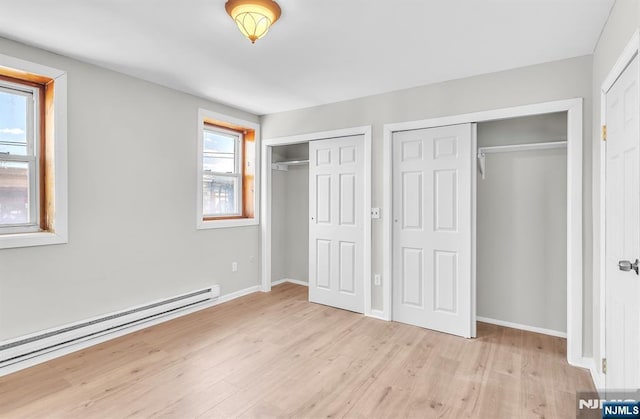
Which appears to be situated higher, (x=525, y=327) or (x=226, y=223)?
(x=226, y=223)

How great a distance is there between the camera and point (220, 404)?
6.81 feet

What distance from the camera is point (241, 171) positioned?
4.56m

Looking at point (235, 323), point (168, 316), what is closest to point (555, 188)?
point (235, 323)

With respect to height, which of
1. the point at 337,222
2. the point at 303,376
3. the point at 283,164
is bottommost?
the point at 303,376

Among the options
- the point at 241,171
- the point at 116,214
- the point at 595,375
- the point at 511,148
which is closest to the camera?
the point at 595,375

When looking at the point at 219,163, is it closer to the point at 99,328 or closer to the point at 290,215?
the point at 290,215

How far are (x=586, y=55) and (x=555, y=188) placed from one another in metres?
1.14

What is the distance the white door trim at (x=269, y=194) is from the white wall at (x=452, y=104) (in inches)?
2.3

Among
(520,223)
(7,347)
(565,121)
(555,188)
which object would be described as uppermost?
(565,121)

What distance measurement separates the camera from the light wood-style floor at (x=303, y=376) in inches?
80.1

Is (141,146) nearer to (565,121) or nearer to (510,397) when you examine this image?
(510,397)

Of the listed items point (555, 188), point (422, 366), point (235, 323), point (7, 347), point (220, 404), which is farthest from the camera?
point (235, 323)

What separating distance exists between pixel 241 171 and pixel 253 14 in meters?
2.79

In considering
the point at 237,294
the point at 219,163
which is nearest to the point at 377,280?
the point at 237,294
